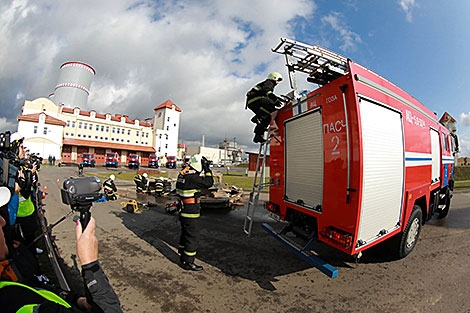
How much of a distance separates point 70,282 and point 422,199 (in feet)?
20.7

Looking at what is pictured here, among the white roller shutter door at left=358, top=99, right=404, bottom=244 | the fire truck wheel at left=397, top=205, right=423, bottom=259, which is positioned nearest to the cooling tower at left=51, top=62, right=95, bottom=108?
the white roller shutter door at left=358, top=99, right=404, bottom=244

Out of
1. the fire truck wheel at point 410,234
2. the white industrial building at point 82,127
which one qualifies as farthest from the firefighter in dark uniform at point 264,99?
the white industrial building at point 82,127

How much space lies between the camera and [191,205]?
348 cm

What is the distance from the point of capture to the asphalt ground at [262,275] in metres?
2.54

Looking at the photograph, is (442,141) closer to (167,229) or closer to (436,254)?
(436,254)

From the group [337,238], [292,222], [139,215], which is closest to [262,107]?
[292,222]

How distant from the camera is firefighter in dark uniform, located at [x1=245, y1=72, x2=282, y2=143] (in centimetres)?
389

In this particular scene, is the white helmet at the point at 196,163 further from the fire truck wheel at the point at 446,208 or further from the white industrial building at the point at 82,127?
the white industrial building at the point at 82,127

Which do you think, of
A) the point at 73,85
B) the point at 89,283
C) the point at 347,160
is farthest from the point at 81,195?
the point at 73,85

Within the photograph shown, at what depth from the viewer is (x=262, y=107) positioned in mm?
3992

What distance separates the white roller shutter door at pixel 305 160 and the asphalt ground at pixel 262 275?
1.17 meters

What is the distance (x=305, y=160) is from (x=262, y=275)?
1.97 metres

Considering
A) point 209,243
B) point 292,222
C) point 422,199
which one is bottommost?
point 209,243

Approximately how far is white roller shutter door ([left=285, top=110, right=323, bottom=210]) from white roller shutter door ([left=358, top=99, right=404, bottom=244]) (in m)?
0.62
